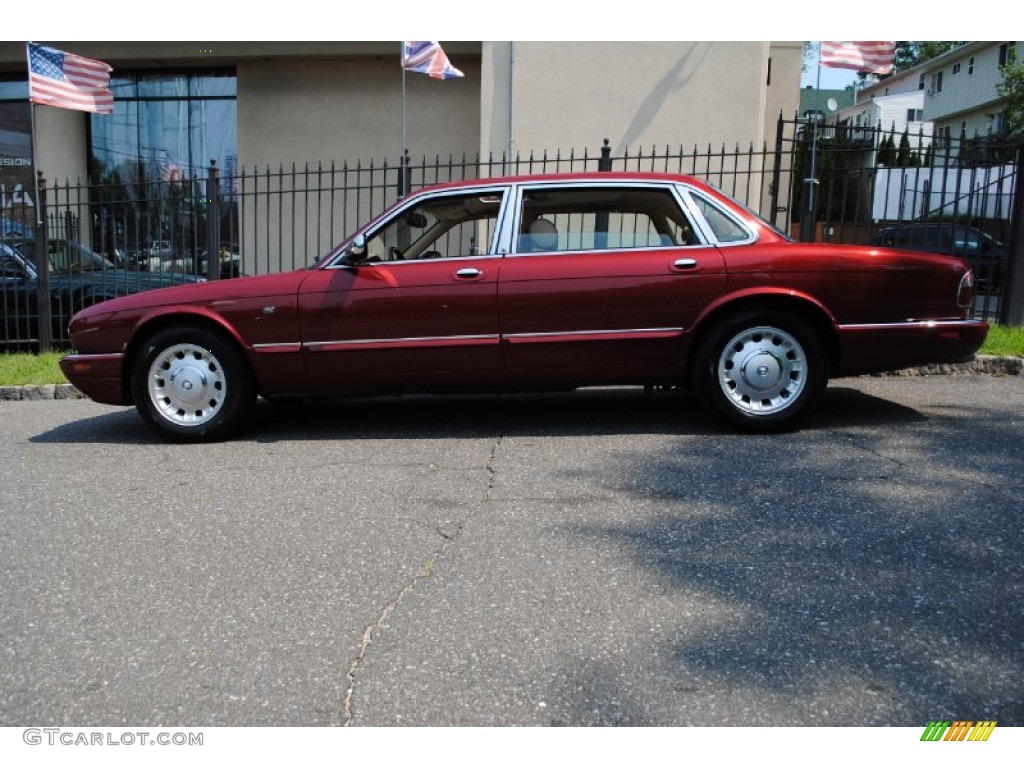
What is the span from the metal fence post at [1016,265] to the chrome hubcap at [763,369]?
14.5 ft

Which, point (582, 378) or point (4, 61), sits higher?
point (4, 61)

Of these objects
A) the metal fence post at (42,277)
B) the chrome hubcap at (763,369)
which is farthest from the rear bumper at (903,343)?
the metal fence post at (42,277)

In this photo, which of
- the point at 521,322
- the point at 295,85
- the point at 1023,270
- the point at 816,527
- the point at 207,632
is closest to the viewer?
the point at 207,632

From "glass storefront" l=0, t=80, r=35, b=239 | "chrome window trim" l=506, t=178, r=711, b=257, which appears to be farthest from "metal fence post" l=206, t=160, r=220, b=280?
"glass storefront" l=0, t=80, r=35, b=239

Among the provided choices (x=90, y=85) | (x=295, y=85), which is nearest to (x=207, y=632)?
(x=90, y=85)

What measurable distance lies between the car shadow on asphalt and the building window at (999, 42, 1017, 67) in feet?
104

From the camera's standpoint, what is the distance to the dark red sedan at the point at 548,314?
5.68 m

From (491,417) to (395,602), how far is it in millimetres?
3368

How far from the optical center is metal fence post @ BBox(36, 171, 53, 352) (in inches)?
398

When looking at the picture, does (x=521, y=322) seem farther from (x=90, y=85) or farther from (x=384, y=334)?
(x=90, y=85)

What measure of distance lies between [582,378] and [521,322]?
1.73 ft

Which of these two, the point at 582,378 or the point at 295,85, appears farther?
the point at 295,85

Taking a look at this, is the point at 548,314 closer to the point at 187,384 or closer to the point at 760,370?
the point at 760,370
